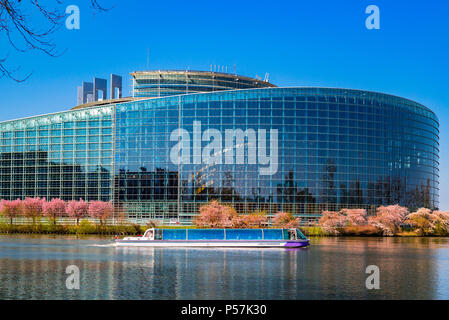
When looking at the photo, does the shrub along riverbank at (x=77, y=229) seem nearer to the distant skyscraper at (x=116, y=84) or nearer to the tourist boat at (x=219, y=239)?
the tourist boat at (x=219, y=239)

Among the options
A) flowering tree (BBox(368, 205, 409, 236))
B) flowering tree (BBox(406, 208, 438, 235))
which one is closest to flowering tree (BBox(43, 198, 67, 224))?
flowering tree (BBox(368, 205, 409, 236))

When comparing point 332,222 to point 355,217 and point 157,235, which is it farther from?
point 157,235

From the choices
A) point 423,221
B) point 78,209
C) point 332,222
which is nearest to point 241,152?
point 332,222

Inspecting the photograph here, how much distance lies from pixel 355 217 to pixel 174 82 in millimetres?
74330

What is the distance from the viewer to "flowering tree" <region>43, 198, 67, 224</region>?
141375 millimetres

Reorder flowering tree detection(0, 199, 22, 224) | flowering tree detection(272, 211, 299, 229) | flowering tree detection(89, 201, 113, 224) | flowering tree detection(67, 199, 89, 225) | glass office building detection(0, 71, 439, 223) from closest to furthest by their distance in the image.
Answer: flowering tree detection(272, 211, 299, 229) → flowering tree detection(0, 199, 22, 224) → flowering tree detection(89, 201, 113, 224) → flowering tree detection(67, 199, 89, 225) → glass office building detection(0, 71, 439, 223)

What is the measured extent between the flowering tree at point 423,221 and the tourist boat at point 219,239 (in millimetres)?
59988

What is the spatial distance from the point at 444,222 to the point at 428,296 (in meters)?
107

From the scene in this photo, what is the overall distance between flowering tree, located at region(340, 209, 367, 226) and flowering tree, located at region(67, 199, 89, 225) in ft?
225

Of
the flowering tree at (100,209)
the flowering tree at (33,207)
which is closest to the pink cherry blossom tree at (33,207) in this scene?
the flowering tree at (33,207)

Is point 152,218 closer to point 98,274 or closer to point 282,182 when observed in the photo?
point 282,182

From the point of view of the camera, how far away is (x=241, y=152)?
141 m

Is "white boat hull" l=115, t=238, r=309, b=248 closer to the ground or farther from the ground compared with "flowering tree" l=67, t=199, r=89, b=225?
closer to the ground

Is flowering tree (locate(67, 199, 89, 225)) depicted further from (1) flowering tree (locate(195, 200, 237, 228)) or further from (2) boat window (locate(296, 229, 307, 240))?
(2) boat window (locate(296, 229, 307, 240))
